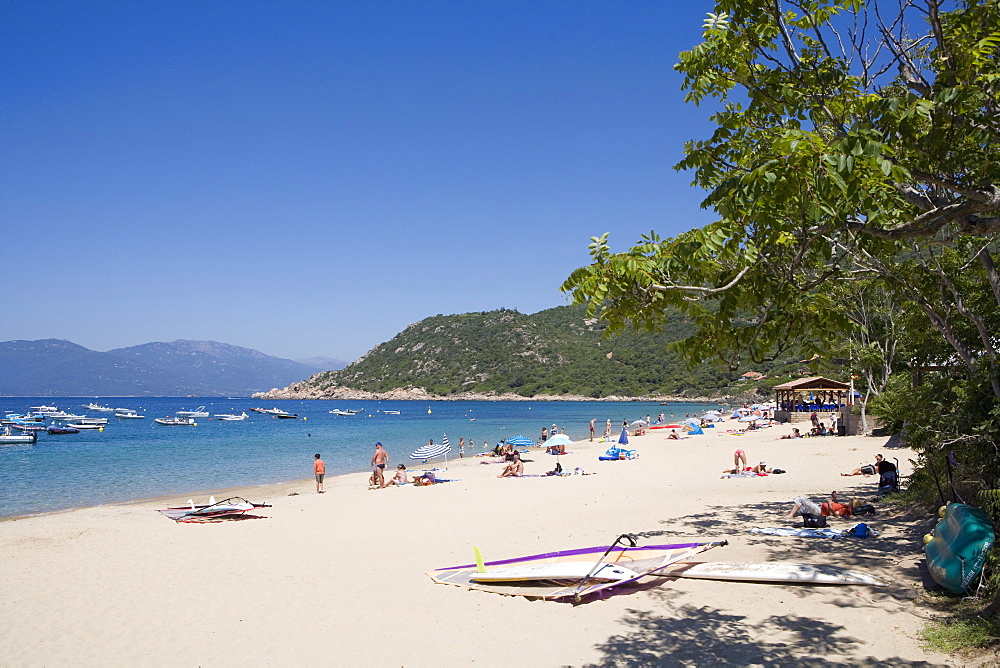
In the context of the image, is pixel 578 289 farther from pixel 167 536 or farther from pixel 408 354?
pixel 408 354

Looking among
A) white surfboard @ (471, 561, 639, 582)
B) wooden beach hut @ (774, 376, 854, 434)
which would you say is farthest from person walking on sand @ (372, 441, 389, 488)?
wooden beach hut @ (774, 376, 854, 434)

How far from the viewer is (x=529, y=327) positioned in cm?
14612

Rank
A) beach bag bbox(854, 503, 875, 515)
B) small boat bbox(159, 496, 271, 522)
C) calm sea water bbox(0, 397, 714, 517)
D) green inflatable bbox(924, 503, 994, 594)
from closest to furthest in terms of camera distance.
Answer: green inflatable bbox(924, 503, 994, 594)
beach bag bbox(854, 503, 875, 515)
small boat bbox(159, 496, 271, 522)
calm sea water bbox(0, 397, 714, 517)

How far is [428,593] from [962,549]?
5503mm

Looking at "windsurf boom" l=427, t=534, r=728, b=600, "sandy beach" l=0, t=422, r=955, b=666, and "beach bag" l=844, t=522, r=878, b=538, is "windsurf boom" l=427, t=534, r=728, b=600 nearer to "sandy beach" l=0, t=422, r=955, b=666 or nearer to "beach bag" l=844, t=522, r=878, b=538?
"sandy beach" l=0, t=422, r=955, b=666

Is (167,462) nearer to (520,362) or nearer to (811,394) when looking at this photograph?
(811,394)

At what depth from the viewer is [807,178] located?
3664 millimetres

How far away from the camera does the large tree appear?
3750 millimetres

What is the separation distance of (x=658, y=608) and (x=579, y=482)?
12338 millimetres

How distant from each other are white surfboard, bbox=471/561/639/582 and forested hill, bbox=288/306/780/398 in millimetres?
85474

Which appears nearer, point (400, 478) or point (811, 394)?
point (400, 478)

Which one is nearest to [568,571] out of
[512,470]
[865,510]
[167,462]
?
[865,510]

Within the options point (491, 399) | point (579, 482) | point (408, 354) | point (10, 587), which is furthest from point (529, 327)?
point (10, 587)

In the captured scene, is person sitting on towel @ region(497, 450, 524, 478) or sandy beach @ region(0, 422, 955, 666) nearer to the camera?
sandy beach @ region(0, 422, 955, 666)
